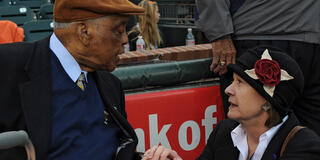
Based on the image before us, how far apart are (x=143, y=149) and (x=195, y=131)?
1.32 ft

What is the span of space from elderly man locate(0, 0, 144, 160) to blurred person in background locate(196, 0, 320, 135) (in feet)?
3.47

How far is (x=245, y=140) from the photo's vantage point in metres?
2.05

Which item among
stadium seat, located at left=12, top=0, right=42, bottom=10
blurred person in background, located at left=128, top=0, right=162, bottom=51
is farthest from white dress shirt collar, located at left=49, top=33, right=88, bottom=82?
stadium seat, located at left=12, top=0, right=42, bottom=10

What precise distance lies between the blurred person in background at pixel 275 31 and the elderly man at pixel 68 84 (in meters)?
1.06

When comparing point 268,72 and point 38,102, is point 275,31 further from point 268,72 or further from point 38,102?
point 38,102

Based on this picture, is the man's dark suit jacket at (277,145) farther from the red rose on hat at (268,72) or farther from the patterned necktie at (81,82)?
the patterned necktie at (81,82)

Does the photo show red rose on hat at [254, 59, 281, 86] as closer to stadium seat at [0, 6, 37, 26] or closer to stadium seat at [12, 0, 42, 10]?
stadium seat at [0, 6, 37, 26]

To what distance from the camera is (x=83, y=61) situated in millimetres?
1663

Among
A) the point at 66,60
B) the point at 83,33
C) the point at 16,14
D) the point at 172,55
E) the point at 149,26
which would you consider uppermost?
the point at 16,14

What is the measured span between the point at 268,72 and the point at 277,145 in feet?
1.22

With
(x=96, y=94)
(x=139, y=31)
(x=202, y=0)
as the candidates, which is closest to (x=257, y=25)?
(x=202, y=0)

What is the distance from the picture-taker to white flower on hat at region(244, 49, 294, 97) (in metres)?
1.86

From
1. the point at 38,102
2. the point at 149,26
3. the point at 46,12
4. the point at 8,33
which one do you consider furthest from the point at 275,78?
the point at 46,12

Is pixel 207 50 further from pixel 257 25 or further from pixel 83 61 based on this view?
pixel 83 61
